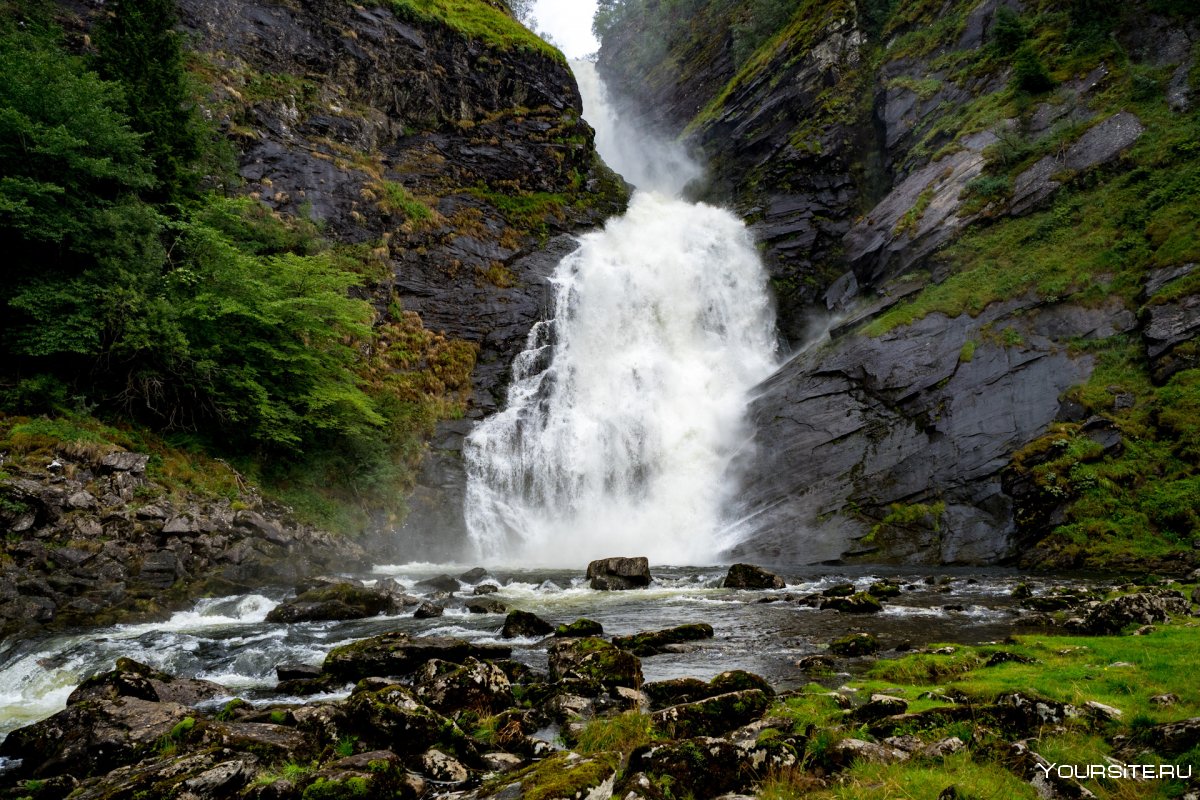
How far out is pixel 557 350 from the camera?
33.0m

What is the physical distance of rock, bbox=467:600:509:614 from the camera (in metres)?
14.3

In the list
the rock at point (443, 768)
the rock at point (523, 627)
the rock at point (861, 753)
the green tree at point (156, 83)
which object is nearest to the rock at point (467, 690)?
the rock at point (443, 768)

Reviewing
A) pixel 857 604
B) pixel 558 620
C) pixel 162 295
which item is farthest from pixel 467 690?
pixel 162 295

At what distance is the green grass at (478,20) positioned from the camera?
40.1 meters

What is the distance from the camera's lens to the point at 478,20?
144 ft

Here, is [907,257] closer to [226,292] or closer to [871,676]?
[871,676]

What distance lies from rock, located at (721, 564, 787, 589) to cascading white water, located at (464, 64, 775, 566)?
254 inches

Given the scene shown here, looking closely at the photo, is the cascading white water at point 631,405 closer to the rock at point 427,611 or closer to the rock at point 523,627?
the rock at point 427,611

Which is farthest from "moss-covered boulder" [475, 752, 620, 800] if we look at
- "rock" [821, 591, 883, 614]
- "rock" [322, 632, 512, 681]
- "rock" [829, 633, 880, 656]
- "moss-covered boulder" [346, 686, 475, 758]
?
"rock" [821, 591, 883, 614]

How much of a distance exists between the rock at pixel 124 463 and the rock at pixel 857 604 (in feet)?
55.9

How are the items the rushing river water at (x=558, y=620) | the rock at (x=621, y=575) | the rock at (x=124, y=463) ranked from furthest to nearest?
1. the rock at (x=621, y=575)
2. the rock at (x=124, y=463)
3. the rushing river water at (x=558, y=620)

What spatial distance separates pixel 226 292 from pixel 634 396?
18311 millimetres

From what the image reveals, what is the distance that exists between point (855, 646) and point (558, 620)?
6.41 metres

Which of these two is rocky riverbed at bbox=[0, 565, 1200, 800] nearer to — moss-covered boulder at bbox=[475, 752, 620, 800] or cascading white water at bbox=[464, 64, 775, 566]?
moss-covered boulder at bbox=[475, 752, 620, 800]
